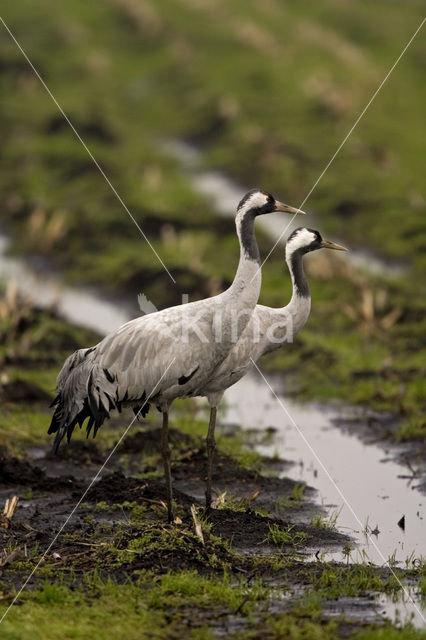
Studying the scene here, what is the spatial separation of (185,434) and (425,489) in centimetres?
225

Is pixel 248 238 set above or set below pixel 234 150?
above

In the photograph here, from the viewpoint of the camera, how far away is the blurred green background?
43.4ft

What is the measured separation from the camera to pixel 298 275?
8.02 m

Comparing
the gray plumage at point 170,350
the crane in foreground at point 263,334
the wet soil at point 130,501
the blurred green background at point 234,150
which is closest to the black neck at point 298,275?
the crane in foreground at point 263,334

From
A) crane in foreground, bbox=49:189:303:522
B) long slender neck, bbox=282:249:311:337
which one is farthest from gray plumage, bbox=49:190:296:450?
long slender neck, bbox=282:249:311:337

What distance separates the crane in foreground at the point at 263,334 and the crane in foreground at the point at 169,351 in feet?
0.59

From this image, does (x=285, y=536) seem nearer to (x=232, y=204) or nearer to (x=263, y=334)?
(x=263, y=334)

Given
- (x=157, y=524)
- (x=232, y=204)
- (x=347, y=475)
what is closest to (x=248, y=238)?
(x=157, y=524)

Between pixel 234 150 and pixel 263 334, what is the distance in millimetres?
15602

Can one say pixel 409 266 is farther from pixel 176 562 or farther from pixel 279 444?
pixel 176 562

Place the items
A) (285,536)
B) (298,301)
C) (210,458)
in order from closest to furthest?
(285,536) < (210,458) < (298,301)

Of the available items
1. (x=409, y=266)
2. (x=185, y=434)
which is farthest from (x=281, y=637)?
(x=409, y=266)

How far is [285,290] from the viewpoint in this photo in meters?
14.8

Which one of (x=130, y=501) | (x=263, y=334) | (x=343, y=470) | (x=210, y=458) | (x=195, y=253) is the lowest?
(x=195, y=253)
